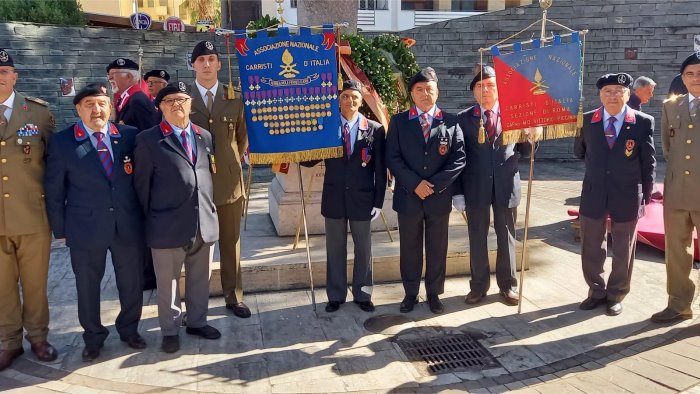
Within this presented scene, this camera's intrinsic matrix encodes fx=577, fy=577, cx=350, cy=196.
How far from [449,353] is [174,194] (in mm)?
2179

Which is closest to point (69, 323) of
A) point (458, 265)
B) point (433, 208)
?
point (433, 208)

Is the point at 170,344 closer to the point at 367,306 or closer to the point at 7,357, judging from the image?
the point at 7,357

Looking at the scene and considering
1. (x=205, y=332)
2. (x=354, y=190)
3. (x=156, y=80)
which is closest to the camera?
(x=205, y=332)

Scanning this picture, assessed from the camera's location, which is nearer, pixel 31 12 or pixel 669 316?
pixel 669 316

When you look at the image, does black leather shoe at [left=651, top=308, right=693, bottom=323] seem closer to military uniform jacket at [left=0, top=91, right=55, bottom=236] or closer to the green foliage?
military uniform jacket at [left=0, top=91, right=55, bottom=236]

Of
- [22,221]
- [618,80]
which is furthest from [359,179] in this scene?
[22,221]

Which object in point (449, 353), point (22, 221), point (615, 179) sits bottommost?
point (449, 353)

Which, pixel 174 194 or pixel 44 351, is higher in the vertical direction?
pixel 174 194

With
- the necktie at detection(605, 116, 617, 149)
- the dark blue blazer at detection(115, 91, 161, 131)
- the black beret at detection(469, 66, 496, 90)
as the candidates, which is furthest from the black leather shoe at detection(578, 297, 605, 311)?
the dark blue blazer at detection(115, 91, 161, 131)

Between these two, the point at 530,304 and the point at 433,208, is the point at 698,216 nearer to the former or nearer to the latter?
the point at 530,304

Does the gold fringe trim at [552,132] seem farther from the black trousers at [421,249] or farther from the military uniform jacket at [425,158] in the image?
the black trousers at [421,249]

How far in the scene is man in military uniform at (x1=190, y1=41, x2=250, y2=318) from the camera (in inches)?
170

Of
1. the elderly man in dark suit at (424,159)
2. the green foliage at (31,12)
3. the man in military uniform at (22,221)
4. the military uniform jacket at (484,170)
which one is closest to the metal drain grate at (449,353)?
the elderly man in dark suit at (424,159)

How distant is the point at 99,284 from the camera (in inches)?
157
